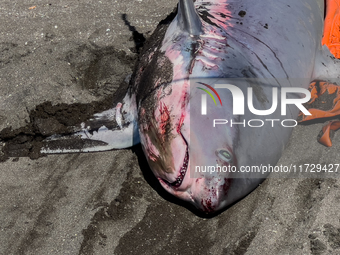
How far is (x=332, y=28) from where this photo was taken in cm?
399

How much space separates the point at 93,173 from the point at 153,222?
70 centimetres

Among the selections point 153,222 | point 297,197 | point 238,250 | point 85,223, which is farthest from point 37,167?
point 297,197

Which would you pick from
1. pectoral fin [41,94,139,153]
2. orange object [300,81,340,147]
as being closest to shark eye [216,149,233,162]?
pectoral fin [41,94,139,153]

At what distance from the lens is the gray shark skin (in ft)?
8.46

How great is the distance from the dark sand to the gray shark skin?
0.26 meters

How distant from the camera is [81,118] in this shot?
3.60 meters

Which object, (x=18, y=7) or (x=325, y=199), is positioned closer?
(x=325, y=199)

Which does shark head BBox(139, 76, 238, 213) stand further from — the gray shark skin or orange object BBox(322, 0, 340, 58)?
orange object BBox(322, 0, 340, 58)

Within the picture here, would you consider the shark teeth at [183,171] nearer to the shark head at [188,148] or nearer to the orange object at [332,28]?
the shark head at [188,148]

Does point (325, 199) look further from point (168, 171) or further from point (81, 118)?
point (81, 118)

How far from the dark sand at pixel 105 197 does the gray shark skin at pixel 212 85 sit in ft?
0.85

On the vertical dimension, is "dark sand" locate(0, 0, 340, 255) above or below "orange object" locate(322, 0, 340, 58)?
below

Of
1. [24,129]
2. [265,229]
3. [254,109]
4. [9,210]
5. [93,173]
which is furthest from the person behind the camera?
[24,129]

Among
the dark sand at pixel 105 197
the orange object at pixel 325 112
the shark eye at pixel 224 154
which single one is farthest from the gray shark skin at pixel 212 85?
the dark sand at pixel 105 197
